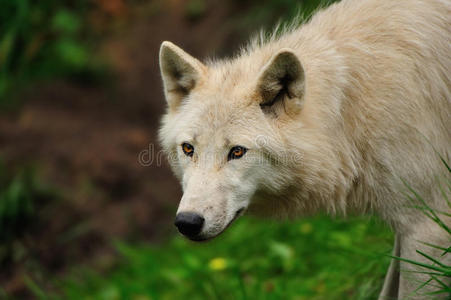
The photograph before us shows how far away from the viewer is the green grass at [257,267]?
5043mm

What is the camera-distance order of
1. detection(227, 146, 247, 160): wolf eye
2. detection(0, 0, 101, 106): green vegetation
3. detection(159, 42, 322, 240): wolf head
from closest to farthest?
detection(159, 42, 322, 240): wolf head
detection(227, 146, 247, 160): wolf eye
detection(0, 0, 101, 106): green vegetation

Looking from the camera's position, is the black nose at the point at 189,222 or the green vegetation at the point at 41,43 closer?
the black nose at the point at 189,222

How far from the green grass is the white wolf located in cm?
88

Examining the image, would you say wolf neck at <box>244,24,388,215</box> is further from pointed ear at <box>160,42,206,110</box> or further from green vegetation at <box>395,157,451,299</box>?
pointed ear at <box>160,42,206,110</box>

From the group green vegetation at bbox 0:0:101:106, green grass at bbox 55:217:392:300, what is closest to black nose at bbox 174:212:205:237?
green grass at bbox 55:217:392:300

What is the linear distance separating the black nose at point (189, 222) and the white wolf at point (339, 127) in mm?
41

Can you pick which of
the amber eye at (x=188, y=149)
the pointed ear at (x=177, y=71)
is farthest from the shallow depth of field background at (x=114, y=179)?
the pointed ear at (x=177, y=71)

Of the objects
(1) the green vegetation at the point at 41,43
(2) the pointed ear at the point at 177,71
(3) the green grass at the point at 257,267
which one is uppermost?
(2) the pointed ear at the point at 177,71

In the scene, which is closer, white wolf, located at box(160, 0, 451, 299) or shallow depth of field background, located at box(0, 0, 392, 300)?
white wolf, located at box(160, 0, 451, 299)

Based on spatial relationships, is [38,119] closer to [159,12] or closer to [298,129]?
[159,12]

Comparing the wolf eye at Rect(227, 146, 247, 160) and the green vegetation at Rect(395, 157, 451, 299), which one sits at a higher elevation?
the wolf eye at Rect(227, 146, 247, 160)

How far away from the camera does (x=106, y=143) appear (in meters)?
9.23

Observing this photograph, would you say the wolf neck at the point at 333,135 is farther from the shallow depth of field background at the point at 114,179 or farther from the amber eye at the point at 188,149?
the shallow depth of field background at the point at 114,179

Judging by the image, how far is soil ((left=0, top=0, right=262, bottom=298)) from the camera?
26.7 feet
